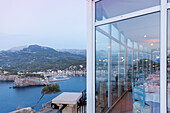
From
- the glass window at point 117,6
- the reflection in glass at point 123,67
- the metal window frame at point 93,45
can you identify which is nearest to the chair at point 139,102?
the reflection in glass at point 123,67

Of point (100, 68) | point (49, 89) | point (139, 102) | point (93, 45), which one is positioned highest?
point (93, 45)

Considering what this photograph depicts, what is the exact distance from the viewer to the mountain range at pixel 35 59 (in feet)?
29.5

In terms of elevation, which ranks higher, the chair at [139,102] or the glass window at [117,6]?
the glass window at [117,6]

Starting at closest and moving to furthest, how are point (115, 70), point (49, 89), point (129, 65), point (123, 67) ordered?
A: point (115, 70) < point (123, 67) < point (129, 65) < point (49, 89)

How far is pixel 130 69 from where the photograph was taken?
3.63 meters

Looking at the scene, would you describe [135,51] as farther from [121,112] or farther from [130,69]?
[121,112]

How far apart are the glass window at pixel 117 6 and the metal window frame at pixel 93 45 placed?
7 cm

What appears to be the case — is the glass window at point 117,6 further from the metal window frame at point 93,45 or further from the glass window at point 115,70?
the glass window at point 115,70

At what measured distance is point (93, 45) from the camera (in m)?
1.93

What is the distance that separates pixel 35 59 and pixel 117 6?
8.68 m

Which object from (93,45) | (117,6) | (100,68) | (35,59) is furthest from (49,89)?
(117,6)

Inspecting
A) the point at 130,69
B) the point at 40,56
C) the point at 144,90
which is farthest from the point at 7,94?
the point at 144,90

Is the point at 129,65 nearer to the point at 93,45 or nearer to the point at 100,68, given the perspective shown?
the point at 100,68

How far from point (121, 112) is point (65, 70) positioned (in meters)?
7.33
